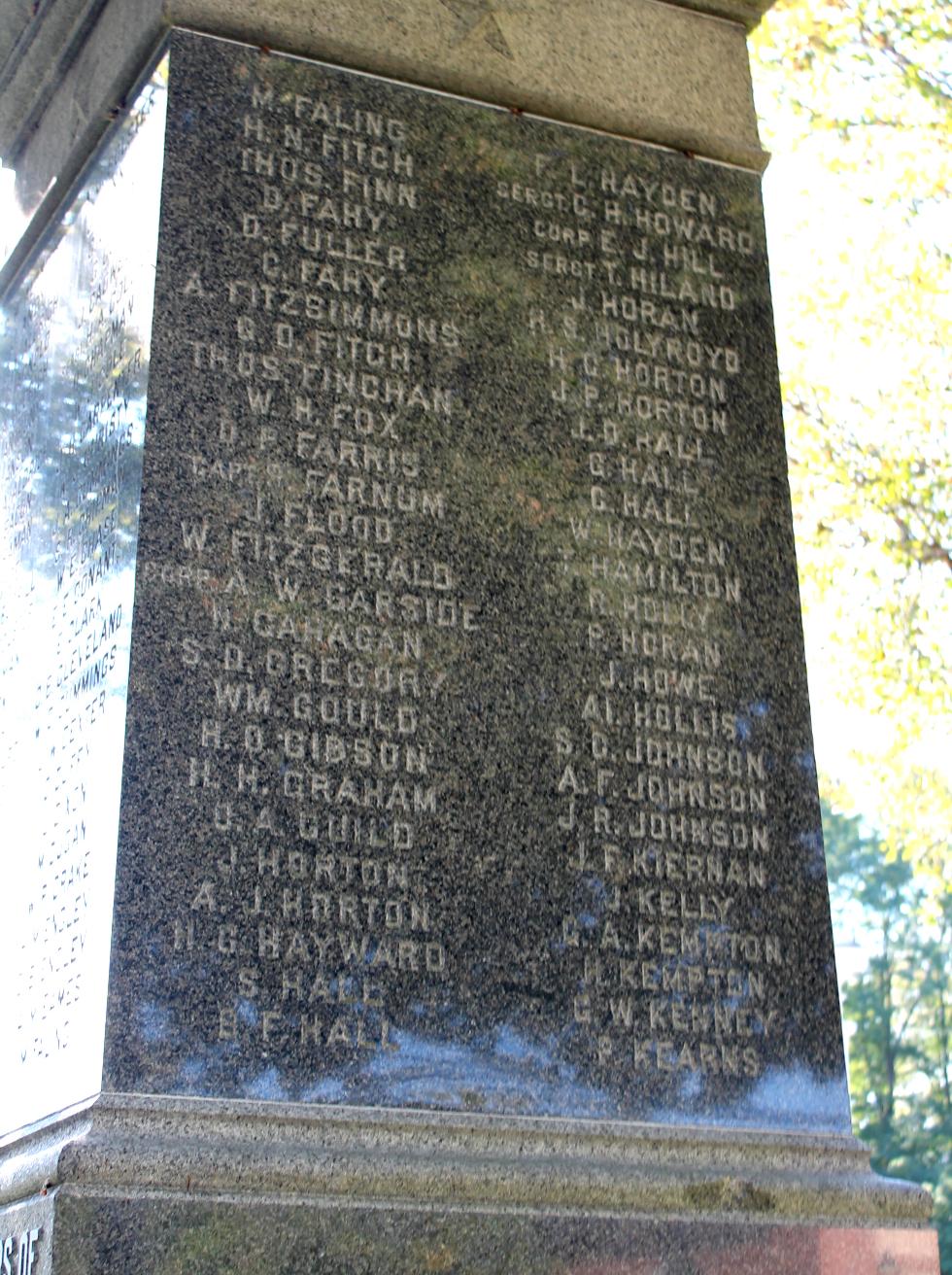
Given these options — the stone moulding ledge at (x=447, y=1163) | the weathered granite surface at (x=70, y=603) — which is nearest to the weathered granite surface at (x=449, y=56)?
the weathered granite surface at (x=70, y=603)

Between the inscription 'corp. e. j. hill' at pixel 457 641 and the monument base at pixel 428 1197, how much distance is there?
107mm

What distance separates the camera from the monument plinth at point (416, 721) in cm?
387

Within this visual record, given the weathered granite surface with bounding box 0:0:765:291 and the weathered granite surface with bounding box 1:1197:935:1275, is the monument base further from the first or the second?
the weathered granite surface with bounding box 0:0:765:291

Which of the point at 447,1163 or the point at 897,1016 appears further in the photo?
the point at 897,1016

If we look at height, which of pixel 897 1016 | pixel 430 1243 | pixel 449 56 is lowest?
pixel 430 1243

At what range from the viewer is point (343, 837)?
13.9 ft

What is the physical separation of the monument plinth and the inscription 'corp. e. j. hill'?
0.04 ft

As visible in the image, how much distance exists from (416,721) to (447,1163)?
3.67 feet

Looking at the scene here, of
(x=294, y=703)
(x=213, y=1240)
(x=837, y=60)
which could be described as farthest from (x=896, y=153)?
(x=213, y=1240)

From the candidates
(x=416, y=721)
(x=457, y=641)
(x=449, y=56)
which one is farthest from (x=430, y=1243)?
(x=449, y=56)

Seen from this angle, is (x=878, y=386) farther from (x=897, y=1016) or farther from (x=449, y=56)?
(x=897, y=1016)

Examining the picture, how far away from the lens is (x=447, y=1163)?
387 cm

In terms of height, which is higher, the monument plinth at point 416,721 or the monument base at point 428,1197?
the monument plinth at point 416,721

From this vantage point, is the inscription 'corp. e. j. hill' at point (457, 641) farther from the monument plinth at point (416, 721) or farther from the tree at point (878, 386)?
the tree at point (878, 386)
